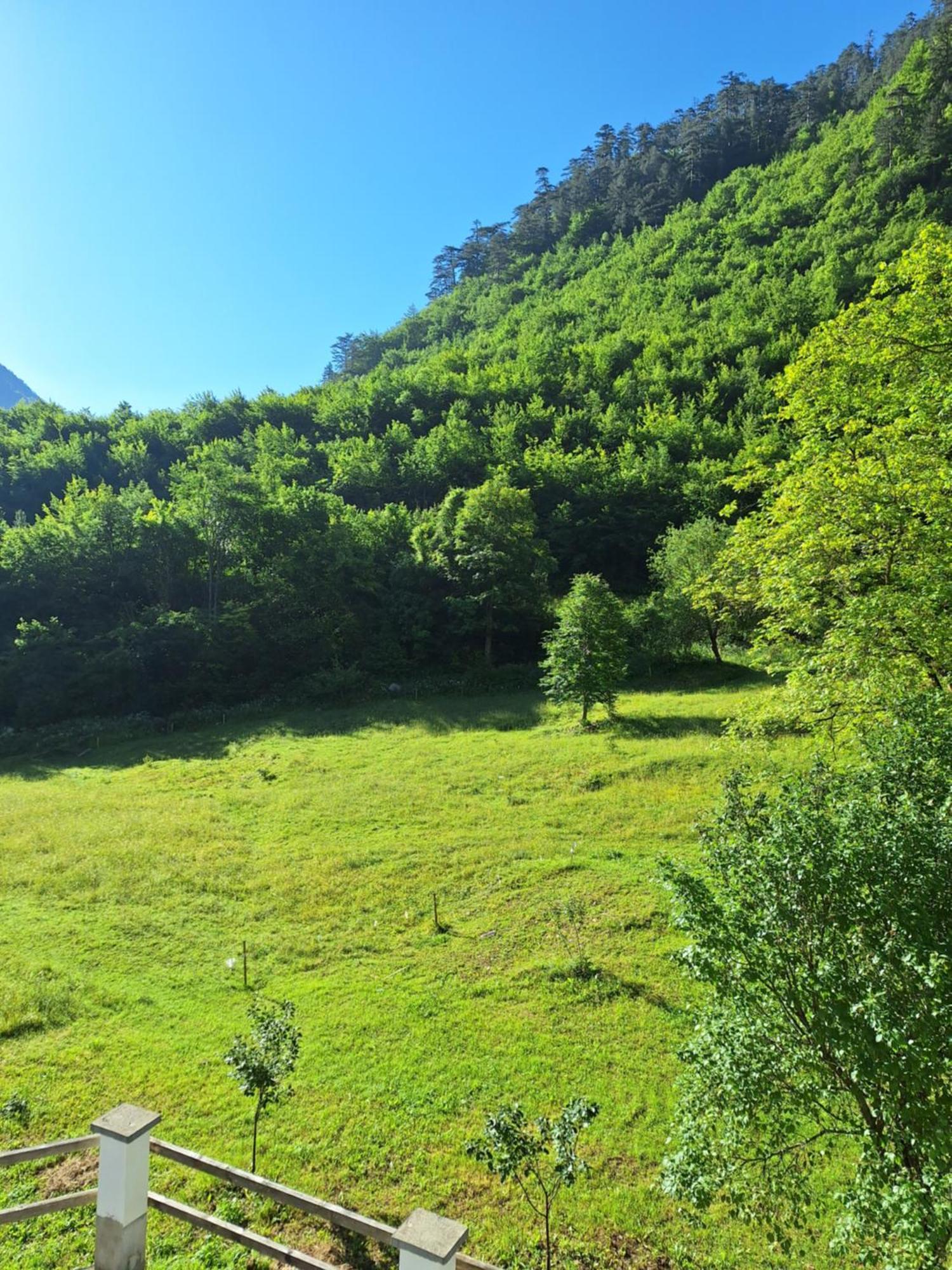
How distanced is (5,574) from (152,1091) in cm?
4507

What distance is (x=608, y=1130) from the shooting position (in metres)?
7.79

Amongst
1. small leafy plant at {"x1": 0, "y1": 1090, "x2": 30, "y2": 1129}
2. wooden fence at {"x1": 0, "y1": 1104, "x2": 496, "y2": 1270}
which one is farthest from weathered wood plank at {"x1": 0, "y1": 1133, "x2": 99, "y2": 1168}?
small leafy plant at {"x1": 0, "y1": 1090, "x2": 30, "y2": 1129}

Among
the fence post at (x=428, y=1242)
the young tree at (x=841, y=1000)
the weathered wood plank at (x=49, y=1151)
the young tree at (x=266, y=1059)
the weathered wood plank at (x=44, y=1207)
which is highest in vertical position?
the young tree at (x=841, y=1000)

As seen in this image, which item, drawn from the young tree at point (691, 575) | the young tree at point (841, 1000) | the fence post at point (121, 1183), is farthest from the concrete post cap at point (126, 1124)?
the young tree at point (691, 575)

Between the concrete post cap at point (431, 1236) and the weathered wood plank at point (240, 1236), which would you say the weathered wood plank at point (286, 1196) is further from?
the concrete post cap at point (431, 1236)

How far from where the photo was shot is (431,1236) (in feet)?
12.0

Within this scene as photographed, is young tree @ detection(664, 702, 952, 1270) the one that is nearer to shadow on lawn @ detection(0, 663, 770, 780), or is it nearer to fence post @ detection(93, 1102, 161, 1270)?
fence post @ detection(93, 1102, 161, 1270)

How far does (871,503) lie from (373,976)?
12.6 m

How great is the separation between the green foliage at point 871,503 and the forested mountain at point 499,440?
10.5 feet

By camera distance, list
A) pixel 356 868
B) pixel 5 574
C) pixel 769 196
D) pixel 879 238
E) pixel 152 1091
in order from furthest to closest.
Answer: pixel 769 196 < pixel 879 238 < pixel 5 574 < pixel 356 868 < pixel 152 1091

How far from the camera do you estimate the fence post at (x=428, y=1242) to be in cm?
353

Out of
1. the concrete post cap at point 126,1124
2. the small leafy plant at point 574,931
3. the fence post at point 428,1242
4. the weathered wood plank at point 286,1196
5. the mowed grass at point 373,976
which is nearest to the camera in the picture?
the fence post at point 428,1242

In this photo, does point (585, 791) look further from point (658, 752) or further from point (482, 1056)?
point (482, 1056)

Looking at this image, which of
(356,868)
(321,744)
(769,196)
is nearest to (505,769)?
(356,868)
